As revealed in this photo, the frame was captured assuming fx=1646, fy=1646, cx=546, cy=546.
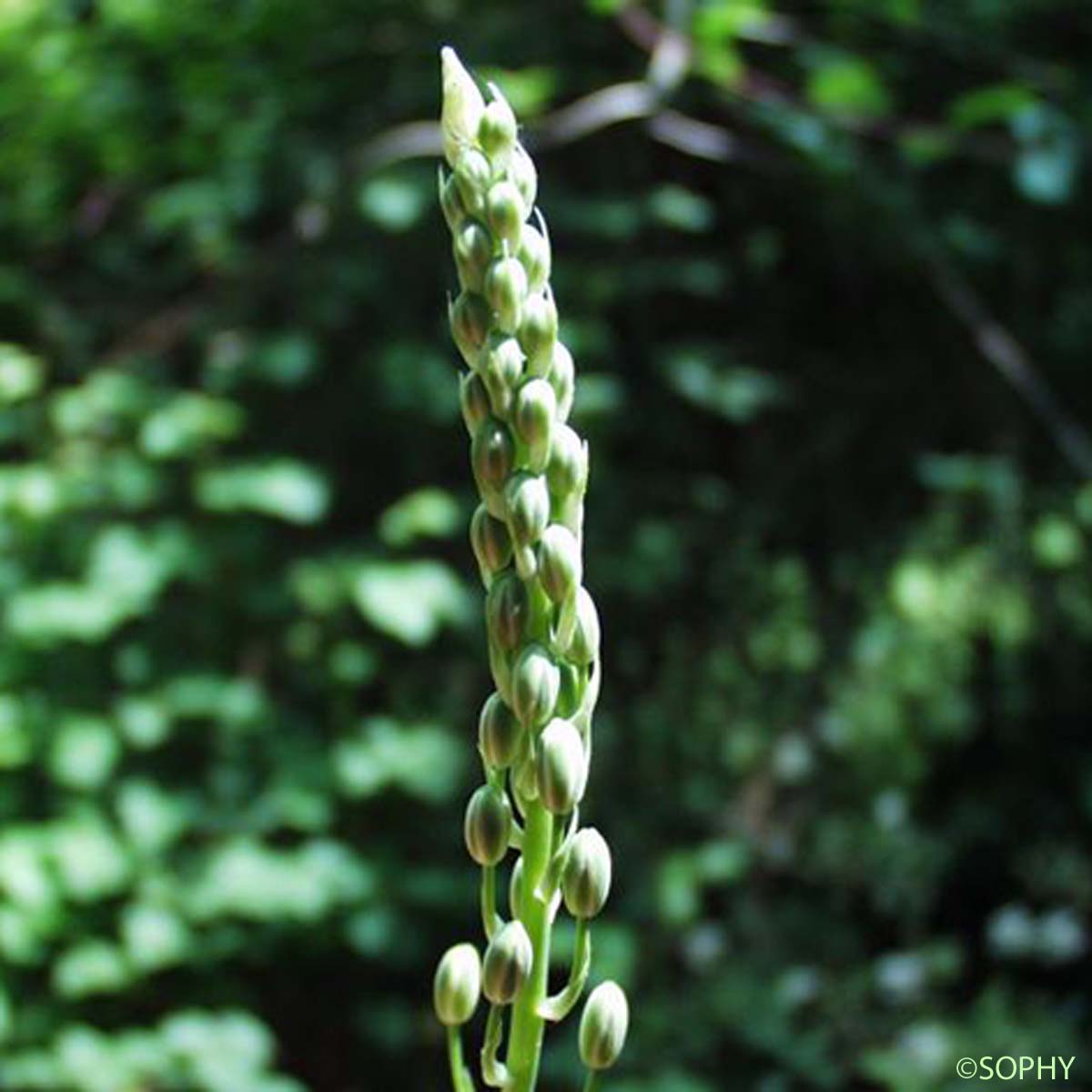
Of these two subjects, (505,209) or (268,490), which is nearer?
(505,209)

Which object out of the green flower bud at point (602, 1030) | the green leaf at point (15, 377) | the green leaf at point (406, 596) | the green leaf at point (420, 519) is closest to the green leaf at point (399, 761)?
the green leaf at point (406, 596)

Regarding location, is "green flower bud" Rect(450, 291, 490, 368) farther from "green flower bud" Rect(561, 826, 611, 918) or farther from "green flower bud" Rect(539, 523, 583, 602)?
"green flower bud" Rect(561, 826, 611, 918)

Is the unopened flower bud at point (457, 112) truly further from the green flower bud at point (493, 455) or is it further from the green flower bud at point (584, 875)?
the green flower bud at point (584, 875)

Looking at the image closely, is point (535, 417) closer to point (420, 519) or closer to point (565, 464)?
point (565, 464)

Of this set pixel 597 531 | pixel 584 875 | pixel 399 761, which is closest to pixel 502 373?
pixel 584 875

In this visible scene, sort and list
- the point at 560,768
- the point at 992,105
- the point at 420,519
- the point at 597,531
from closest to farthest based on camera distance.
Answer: the point at 560,768 → the point at 992,105 → the point at 420,519 → the point at 597,531

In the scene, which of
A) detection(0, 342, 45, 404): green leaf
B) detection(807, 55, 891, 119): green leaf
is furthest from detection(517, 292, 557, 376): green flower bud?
detection(0, 342, 45, 404): green leaf

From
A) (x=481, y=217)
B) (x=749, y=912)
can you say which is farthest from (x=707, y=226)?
(x=481, y=217)
